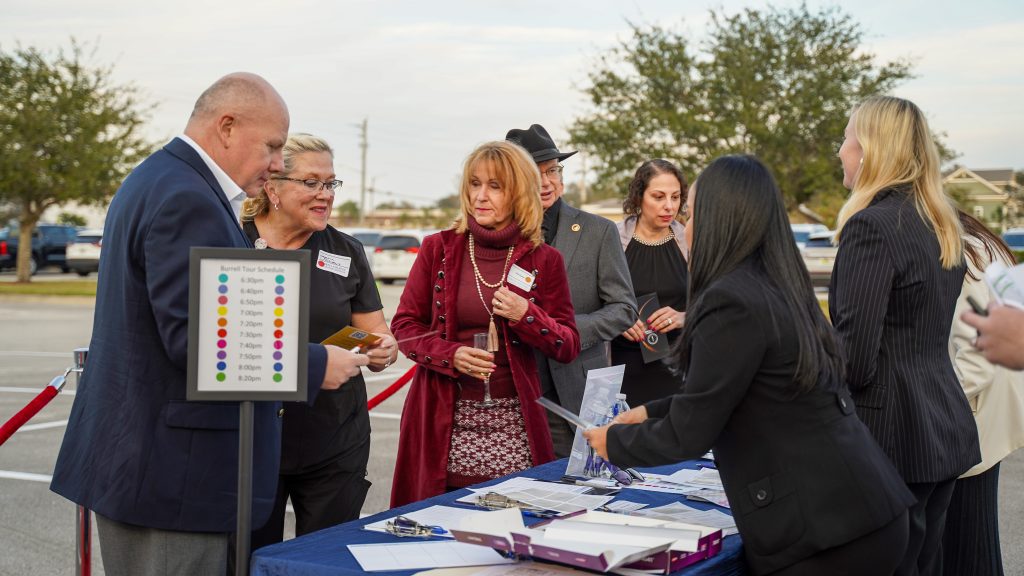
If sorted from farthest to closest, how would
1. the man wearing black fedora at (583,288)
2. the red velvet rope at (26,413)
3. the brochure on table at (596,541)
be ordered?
the man wearing black fedora at (583,288)
the red velvet rope at (26,413)
the brochure on table at (596,541)

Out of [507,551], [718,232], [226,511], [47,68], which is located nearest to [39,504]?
[226,511]

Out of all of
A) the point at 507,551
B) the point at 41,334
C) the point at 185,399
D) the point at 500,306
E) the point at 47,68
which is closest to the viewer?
the point at 507,551

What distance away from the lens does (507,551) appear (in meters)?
2.55

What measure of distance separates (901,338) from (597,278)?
2107 mm

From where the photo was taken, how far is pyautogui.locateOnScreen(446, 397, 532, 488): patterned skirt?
408 centimetres

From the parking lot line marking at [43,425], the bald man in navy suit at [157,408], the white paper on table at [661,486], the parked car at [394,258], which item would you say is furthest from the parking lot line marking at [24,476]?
the parked car at [394,258]

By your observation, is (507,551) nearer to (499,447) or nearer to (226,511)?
(226,511)

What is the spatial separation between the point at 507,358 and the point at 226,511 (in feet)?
5.28

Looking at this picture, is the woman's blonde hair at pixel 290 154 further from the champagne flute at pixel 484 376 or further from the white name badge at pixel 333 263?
the champagne flute at pixel 484 376

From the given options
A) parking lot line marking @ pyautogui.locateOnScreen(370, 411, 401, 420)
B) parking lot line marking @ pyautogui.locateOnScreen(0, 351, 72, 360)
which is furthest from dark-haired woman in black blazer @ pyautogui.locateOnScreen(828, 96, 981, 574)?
parking lot line marking @ pyautogui.locateOnScreen(0, 351, 72, 360)

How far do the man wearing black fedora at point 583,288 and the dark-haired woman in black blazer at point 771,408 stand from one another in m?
2.04

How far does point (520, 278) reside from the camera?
13.9 ft

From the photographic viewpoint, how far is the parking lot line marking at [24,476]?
7.40 m

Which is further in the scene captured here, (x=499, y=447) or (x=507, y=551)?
(x=499, y=447)
